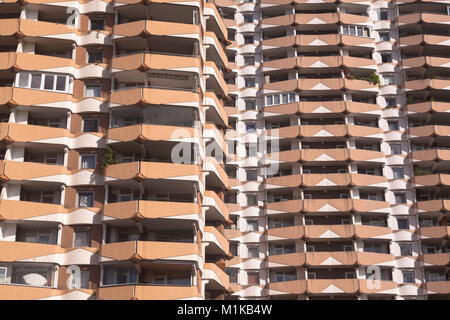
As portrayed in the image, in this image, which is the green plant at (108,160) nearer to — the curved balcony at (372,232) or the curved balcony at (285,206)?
the curved balcony at (285,206)

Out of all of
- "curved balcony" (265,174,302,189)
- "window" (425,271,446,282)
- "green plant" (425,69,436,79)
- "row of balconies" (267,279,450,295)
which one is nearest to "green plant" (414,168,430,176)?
"window" (425,271,446,282)

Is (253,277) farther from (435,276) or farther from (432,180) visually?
(432,180)

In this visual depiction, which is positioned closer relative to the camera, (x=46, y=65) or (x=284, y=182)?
(x=46, y=65)

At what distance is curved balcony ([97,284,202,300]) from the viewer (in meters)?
49.5

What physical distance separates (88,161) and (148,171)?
231 inches

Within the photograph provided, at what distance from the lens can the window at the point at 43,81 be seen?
185 ft

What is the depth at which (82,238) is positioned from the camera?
5312cm

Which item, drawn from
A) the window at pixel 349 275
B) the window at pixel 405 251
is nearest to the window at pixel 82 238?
the window at pixel 349 275

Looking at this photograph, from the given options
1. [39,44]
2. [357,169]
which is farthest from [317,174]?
[39,44]

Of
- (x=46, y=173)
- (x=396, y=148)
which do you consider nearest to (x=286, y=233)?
(x=396, y=148)

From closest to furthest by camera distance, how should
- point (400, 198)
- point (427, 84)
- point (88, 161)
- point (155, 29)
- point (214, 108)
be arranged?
point (88, 161) < point (155, 29) < point (214, 108) < point (400, 198) < point (427, 84)

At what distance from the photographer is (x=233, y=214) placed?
73438mm

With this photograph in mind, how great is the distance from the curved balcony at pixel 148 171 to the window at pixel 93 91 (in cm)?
758

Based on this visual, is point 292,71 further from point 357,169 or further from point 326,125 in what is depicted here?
point 357,169
